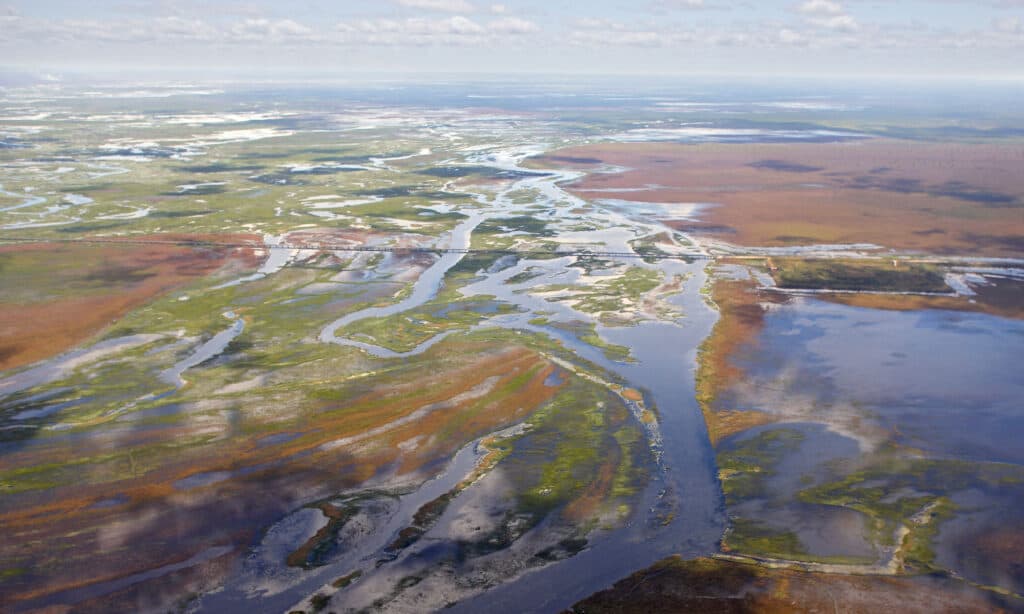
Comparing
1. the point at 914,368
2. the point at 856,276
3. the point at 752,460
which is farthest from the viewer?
the point at 856,276

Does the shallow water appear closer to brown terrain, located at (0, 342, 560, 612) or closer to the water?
brown terrain, located at (0, 342, 560, 612)

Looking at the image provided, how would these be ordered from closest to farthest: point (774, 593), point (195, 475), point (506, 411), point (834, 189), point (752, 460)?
1. point (774, 593)
2. point (195, 475)
3. point (752, 460)
4. point (506, 411)
5. point (834, 189)

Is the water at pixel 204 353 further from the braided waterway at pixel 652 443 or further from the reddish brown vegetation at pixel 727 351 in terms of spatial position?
the reddish brown vegetation at pixel 727 351

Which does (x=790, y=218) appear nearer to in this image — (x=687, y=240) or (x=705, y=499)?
(x=687, y=240)

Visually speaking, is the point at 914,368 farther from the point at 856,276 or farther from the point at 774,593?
the point at 774,593

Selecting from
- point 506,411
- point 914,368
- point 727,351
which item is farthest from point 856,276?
point 506,411

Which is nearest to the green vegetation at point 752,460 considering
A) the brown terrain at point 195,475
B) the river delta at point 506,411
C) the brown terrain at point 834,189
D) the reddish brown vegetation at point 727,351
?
the river delta at point 506,411

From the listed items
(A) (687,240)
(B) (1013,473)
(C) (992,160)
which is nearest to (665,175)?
(A) (687,240)
